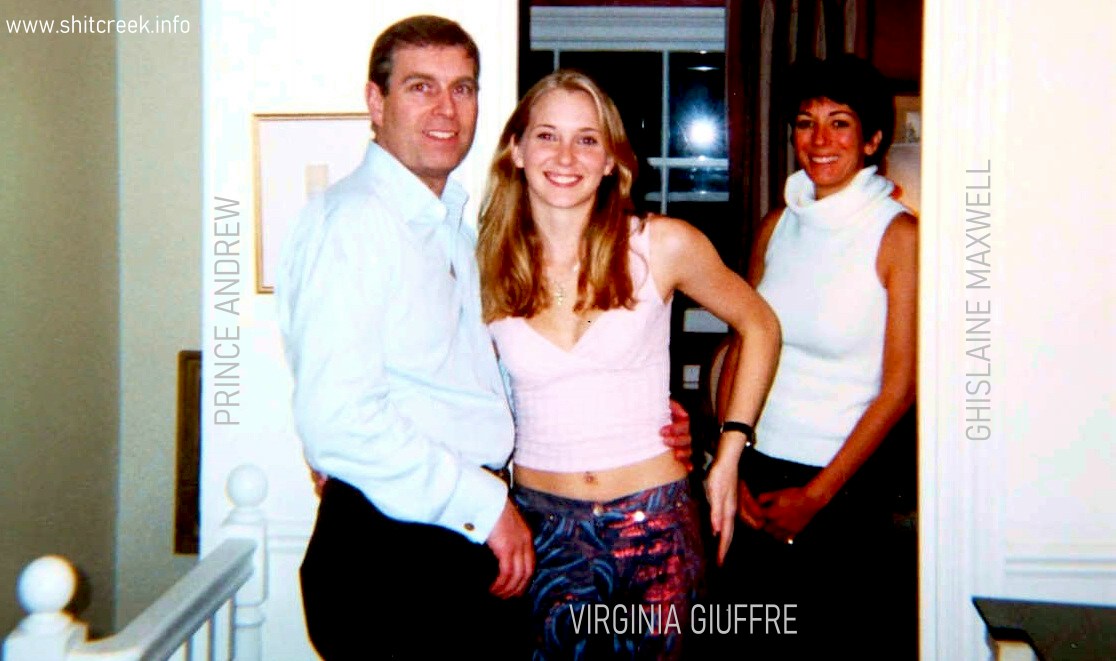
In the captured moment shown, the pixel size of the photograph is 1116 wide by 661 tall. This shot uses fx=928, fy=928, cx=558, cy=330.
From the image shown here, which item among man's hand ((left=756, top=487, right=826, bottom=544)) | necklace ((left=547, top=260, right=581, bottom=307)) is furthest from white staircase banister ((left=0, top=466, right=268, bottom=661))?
man's hand ((left=756, top=487, right=826, bottom=544))

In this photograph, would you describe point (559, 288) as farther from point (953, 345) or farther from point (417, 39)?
point (953, 345)

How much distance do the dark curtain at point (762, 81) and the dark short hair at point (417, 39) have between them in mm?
1723

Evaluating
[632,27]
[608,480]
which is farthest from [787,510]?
[632,27]

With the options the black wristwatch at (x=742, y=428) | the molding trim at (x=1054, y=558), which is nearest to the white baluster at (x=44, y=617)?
the black wristwatch at (x=742, y=428)

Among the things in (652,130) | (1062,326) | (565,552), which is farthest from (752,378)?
(652,130)

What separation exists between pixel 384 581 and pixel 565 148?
2.49 feet

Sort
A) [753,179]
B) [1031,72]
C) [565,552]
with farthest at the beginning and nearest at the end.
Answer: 1. [753,179]
2. [1031,72]
3. [565,552]

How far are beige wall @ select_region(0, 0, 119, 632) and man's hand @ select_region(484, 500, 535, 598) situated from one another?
1.60m

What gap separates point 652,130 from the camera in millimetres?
3662

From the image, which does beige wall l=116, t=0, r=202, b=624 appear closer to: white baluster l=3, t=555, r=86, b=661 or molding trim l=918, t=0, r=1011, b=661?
white baluster l=3, t=555, r=86, b=661

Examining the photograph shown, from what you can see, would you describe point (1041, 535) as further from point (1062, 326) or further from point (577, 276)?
point (577, 276)

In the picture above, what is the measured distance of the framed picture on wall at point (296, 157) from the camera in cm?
171

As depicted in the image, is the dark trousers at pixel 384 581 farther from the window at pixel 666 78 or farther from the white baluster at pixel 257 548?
the window at pixel 666 78

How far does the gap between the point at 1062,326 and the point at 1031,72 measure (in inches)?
18.2
